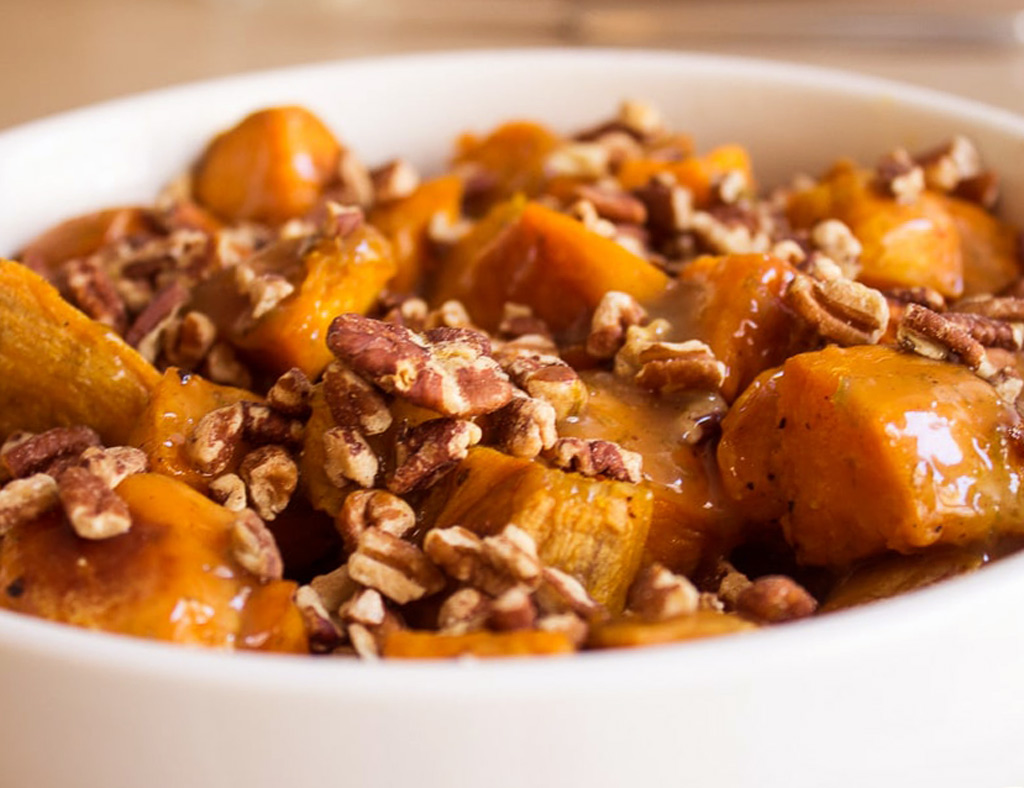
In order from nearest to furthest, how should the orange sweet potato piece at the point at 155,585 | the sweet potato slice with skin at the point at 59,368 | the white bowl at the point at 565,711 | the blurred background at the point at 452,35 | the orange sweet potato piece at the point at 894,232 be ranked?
the white bowl at the point at 565,711
the orange sweet potato piece at the point at 155,585
the sweet potato slice with skin at the point at 59,368
the orange sweet potato piece at the point at 894,232
the blurred background at the point at 452,35

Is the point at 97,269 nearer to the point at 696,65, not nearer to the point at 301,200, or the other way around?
the point at 301,200

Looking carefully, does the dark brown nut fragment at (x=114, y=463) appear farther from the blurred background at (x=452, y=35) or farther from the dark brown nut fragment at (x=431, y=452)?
the blurred background at (x=452, y=35)

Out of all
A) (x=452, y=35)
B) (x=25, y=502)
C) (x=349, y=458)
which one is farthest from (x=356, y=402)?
(x=452, y=35)

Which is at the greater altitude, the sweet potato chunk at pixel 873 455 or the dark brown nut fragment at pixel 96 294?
the sweet potato chunk at pixel 873 455

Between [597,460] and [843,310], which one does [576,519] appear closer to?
[597,460]

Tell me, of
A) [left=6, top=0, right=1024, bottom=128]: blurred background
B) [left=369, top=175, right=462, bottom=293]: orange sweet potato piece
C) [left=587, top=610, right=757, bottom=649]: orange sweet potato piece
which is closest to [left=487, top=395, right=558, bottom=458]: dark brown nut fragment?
[left=587, top=610, right=757, bottom=649]: orange sweet potato piece

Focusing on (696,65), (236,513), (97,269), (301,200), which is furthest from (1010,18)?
(236,513)

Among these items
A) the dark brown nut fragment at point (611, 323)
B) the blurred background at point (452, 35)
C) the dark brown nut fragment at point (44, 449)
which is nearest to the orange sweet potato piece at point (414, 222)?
the dark brown nut fragment at point (611, 323)
